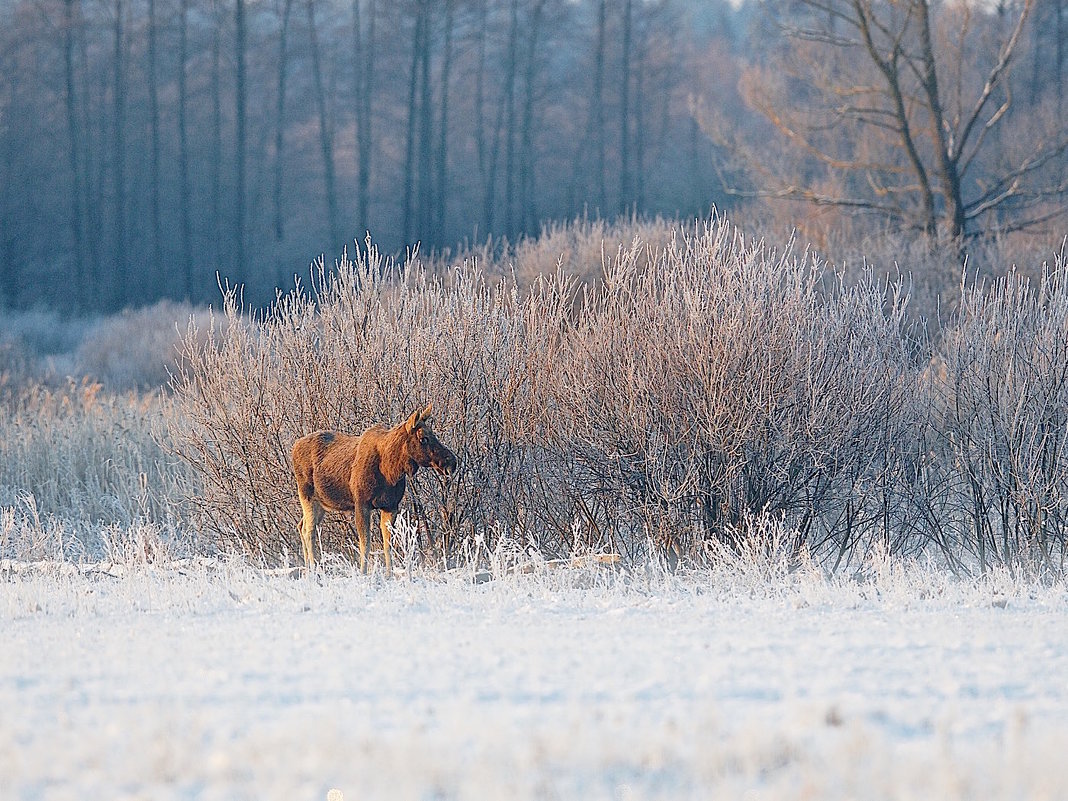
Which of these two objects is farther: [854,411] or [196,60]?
[196,60]

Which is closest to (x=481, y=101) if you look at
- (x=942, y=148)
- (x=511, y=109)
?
(x=511, y=109)

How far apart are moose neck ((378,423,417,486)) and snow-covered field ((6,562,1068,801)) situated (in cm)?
85

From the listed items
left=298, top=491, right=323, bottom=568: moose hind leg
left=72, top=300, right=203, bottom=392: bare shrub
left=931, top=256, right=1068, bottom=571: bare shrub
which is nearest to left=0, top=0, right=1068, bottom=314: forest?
left=72, top=300, right=203, bottom=392: bare shrub

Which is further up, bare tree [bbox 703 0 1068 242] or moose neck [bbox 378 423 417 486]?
bare tree [bbox 703 0 1068 242]

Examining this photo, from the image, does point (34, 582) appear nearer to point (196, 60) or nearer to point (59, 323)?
point (59, 323)

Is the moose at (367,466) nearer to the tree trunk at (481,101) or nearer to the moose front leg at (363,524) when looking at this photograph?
the moose front leg at (363,524)

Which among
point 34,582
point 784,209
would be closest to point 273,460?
point 34,582

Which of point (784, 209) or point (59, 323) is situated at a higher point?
point (784, 209)

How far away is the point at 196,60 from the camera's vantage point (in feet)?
137

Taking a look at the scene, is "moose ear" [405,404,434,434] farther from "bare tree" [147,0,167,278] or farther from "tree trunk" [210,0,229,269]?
"tree trunk" [210,0,229,269]

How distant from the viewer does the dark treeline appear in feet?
126

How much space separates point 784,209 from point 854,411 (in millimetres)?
17285

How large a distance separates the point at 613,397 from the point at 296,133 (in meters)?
39.8

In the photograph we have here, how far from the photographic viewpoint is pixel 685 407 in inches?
353
